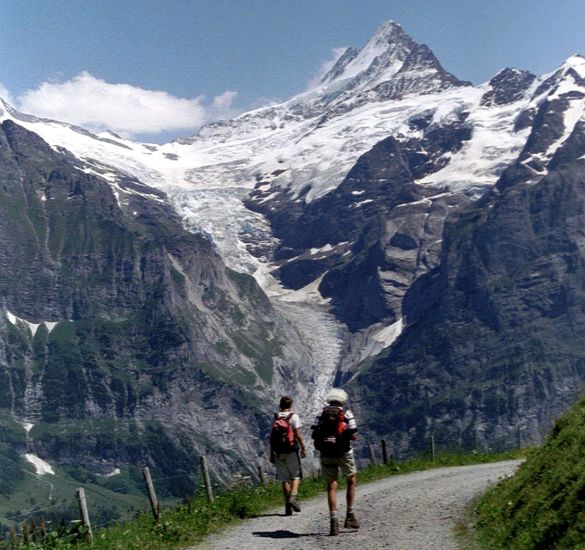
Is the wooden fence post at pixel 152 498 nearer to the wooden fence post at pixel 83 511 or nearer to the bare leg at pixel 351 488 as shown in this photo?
the wooden fence post at pixel 83 511

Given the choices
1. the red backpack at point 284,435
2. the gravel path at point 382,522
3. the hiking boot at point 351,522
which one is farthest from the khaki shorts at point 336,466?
the red backpack at point 284,435

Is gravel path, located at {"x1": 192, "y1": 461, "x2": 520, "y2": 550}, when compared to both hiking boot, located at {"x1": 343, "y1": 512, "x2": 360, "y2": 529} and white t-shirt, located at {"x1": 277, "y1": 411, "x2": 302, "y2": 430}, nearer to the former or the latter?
hiking boot, located at {"x1": 343, "y1": 512, "x2": 360, "y2": 529}

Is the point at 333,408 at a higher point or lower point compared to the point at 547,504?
higher

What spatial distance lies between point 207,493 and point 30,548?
1164 cm

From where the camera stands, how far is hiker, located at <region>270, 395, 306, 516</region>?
31344 mm

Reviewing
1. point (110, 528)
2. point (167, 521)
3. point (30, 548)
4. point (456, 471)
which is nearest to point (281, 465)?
point (167, 521)

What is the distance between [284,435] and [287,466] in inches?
46.7

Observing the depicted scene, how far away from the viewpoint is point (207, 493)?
37.3 m

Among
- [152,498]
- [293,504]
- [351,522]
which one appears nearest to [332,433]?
[351,522]

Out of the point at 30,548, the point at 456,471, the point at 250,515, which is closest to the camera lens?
the point at 30,548

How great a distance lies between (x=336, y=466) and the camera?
93.5 ft

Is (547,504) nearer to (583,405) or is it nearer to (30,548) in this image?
(583,405)

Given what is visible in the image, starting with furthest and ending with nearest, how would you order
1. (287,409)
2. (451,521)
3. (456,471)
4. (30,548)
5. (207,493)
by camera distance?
(456,471)
(207,493)
(287,409)
(451,521)
(30,548)

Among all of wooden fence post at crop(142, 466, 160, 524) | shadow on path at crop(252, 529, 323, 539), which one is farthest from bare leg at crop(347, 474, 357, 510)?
wooden fence post at crop(142, 466, 160, 524)
